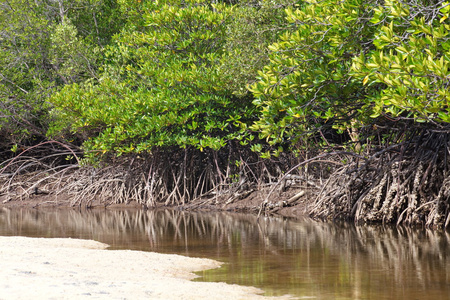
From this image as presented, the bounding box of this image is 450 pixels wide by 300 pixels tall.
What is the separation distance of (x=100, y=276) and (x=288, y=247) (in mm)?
2578

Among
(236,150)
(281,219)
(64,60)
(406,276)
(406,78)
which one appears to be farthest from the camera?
(64,60)

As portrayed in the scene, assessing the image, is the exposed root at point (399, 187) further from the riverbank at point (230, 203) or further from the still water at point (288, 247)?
the riverbank at point (230, 203)

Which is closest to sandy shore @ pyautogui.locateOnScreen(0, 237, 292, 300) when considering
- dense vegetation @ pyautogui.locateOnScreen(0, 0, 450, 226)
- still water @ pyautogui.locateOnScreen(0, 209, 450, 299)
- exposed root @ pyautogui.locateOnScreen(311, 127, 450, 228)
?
still water @ pyautogui.locateOnScreen(0, 209, 450, 299)

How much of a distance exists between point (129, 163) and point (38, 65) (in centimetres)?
374

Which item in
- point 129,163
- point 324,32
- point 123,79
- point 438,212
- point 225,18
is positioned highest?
point 225,18

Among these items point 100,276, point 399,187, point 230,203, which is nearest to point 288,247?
point 399,187

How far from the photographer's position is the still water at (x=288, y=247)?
417cm

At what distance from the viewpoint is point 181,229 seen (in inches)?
316

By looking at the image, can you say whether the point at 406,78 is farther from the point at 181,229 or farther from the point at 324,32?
the point at 181,229

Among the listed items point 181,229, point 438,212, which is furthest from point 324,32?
point 181,229

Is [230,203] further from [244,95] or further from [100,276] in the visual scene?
[100,276]

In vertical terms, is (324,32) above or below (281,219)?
above

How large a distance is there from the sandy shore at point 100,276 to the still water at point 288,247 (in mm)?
357

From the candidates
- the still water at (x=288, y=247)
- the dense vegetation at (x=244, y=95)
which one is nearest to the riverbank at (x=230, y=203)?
the dense vegetation at (x=244, y=95)
